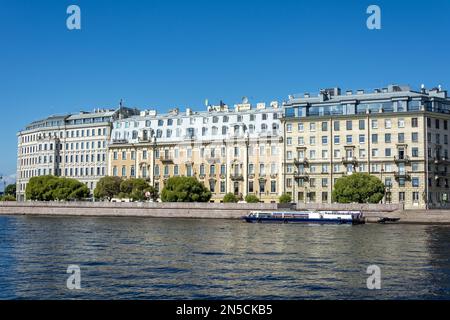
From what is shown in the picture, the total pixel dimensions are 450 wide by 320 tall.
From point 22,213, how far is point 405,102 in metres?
61.6

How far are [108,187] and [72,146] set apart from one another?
960 inches

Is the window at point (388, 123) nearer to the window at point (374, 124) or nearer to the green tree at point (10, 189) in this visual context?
the window at point (374, 124)

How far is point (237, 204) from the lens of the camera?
90.2 m

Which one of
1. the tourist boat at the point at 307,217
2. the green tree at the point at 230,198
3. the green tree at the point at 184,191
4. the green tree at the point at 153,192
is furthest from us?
the green tree at the point at 153,192

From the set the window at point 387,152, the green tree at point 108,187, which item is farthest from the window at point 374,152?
the green tree at point 108,187

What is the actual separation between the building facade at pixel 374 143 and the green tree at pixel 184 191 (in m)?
13.4

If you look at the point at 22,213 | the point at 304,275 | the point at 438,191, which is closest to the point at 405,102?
the point at 438,191

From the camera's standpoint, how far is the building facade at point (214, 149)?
104125 mm

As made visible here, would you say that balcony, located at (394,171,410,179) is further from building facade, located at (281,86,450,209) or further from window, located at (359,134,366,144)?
window, located at (359,134,366,144)

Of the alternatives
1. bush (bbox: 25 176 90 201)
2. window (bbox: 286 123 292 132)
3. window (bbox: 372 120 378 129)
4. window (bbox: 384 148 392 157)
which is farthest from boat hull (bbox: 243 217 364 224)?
bush (bbox: 25 176 90 201)

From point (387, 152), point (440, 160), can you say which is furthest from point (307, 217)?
point (440, 160)
